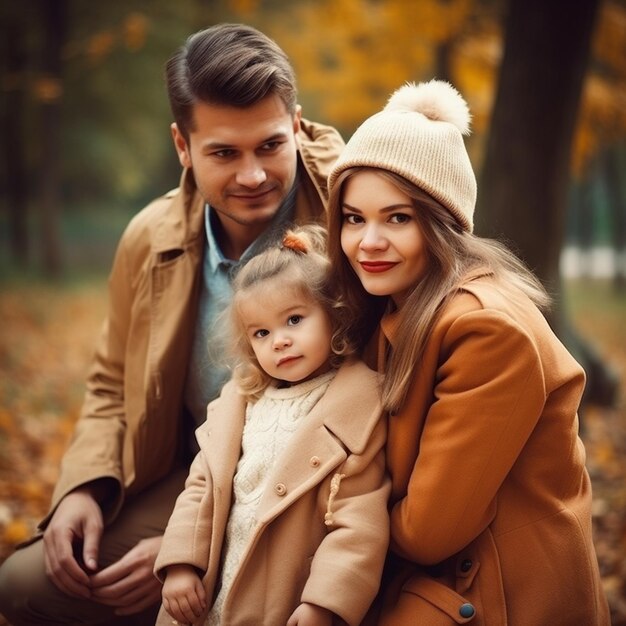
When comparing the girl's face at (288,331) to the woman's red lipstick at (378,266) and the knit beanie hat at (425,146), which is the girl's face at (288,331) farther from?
the knit beanie hat at (425,146)

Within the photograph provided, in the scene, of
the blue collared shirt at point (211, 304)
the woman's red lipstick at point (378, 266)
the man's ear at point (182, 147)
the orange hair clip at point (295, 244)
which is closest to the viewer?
the woman's red lipstick at point (378, 266)

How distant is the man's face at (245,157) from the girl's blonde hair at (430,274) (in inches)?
26.7

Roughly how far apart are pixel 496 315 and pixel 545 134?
112 inches

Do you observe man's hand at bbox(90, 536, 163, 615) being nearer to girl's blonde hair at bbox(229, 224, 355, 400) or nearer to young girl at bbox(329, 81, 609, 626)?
girl's blonde hair at bbox(229, 224, 355, 400)

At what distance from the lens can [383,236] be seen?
7.80 feet

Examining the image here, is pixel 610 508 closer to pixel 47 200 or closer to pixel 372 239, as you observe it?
pixel 372 239

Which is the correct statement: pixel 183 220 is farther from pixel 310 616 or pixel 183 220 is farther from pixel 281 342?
pixel 310 616

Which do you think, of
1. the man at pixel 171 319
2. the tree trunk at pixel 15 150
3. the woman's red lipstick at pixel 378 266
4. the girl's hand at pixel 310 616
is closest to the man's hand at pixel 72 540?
the man at pixel 171 319

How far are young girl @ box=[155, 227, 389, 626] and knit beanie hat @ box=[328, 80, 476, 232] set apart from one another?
0.44m

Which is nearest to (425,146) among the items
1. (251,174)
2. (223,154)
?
(251,174)

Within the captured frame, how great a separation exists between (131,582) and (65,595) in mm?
320

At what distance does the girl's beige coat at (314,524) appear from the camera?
225 cm

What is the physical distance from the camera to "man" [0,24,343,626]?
117 inches

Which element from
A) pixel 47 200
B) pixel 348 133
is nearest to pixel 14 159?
Result: pixel 47 200
